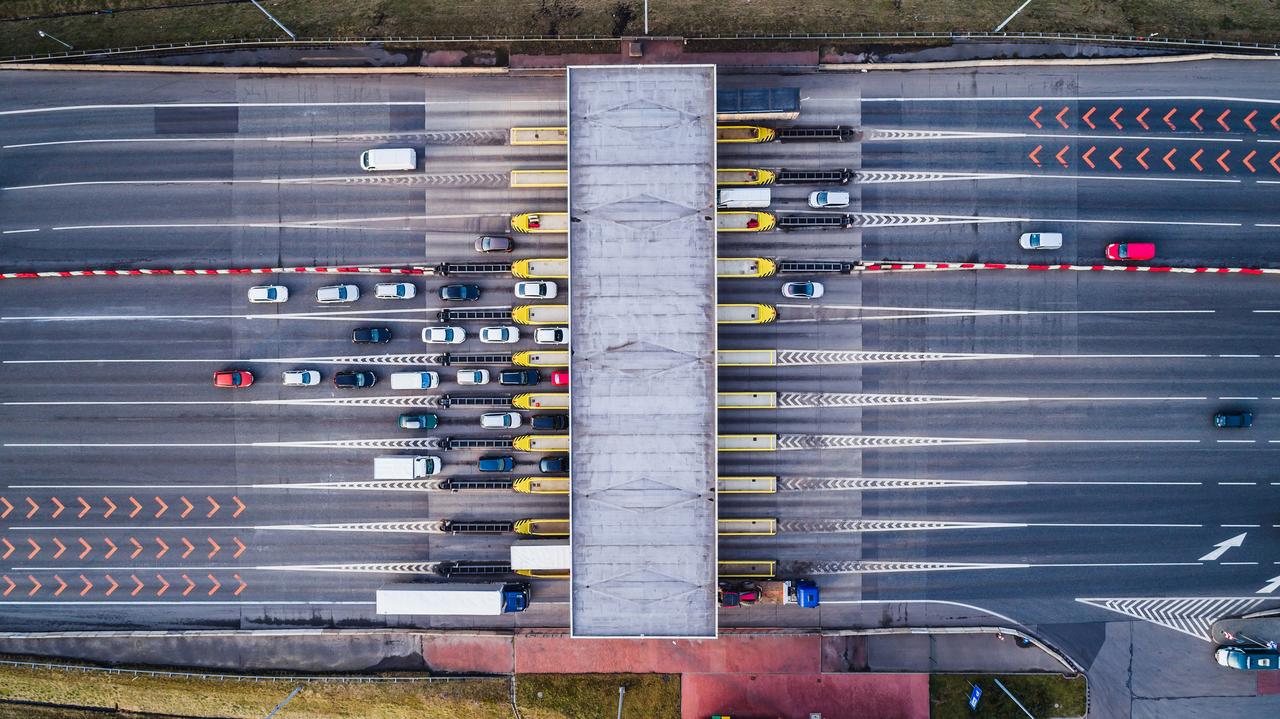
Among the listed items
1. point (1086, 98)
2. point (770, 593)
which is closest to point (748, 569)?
point (770, 593)

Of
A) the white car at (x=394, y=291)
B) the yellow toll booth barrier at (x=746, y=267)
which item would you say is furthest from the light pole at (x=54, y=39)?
the yellow toll booth barrier at (x=746, y=267)

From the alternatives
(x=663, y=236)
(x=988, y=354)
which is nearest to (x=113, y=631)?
(x=663, y=236)

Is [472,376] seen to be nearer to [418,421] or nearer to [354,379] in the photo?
[418,421]

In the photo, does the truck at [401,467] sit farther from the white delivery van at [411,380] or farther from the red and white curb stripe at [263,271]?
the red and white curb stripe at [263,271]

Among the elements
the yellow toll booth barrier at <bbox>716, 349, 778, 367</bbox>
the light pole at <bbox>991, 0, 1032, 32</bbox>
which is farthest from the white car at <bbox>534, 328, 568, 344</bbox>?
the light pole at <bbox>991, 0, 1032, 32</bbox>

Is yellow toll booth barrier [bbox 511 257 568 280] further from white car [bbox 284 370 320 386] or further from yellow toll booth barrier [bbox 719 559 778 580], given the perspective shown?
yellow toll booth barrier [bbox 719 559 778 580]

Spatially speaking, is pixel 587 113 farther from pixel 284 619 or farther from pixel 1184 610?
pixel 1184 610
